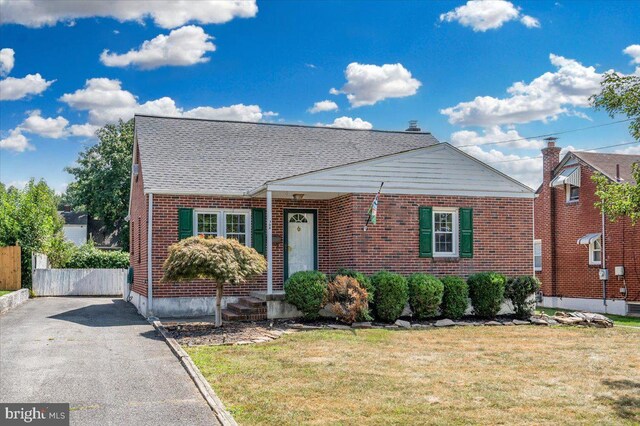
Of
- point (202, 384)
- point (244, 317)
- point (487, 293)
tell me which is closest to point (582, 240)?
point (487, 293)

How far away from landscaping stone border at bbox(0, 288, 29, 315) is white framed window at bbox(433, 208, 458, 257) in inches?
495

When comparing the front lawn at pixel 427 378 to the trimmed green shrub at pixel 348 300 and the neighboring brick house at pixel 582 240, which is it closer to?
the trimmed green shrub at pixel 348 300

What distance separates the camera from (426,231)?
17297 millimetres

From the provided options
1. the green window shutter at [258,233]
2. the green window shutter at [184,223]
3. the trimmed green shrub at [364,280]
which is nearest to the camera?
the trimmed green shrub at [364,280]

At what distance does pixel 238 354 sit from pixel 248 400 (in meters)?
3.23

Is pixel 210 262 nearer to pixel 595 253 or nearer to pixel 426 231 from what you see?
A: pixel 426 231

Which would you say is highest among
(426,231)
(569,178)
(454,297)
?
(569,178)

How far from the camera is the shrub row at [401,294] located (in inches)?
594

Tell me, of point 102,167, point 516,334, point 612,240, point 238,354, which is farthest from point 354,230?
point 102,167

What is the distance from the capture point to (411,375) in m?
9.53

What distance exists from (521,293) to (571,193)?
32.8 ft

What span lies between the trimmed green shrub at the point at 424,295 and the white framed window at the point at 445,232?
187 centimetres

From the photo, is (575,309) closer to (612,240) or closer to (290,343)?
(612,240)

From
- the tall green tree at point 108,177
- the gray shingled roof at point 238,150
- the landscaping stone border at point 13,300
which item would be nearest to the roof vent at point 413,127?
the gray shingled roof at point 238,150
